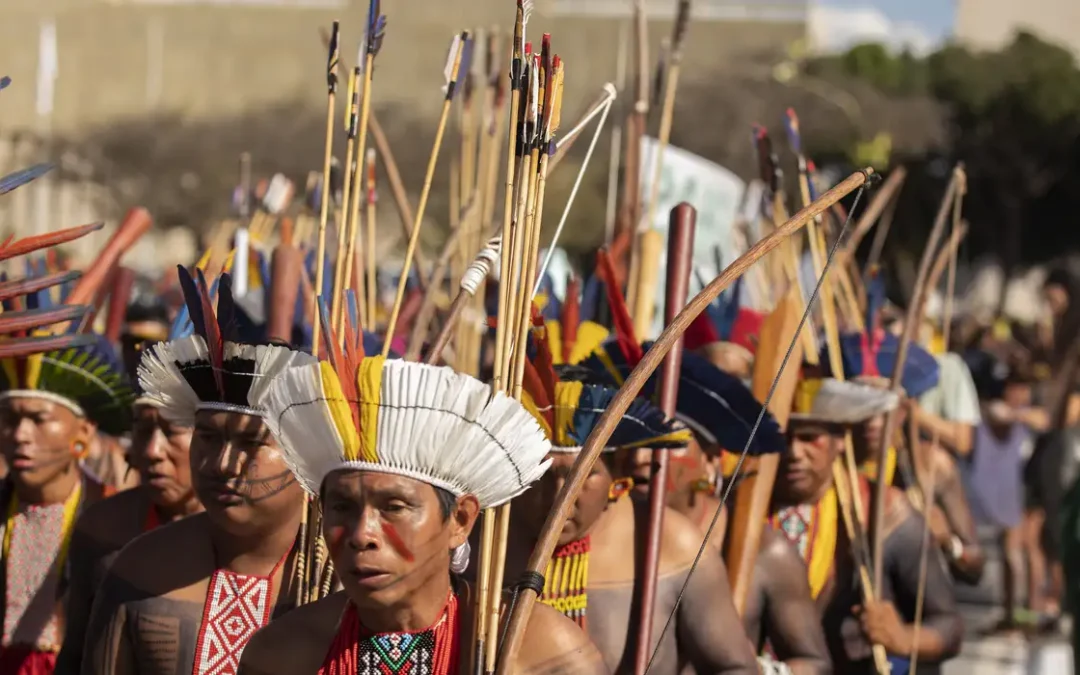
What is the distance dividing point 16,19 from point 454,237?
5139cm

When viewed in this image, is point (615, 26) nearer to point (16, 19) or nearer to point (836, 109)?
point (836, 109)

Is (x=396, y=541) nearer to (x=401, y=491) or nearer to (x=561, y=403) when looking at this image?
(x=401, y=491)

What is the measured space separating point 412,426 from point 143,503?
216 centimetres

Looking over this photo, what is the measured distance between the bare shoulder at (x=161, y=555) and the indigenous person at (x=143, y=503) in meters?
0.58

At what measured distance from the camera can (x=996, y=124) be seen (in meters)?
37.9

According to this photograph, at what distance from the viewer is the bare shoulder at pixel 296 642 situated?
11.5 ft

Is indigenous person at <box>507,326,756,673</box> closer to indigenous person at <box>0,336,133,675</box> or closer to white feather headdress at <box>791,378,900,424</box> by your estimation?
white feather headdress at <box>791,378,900,424</box>

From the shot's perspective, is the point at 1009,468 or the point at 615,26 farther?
the point at 615,26

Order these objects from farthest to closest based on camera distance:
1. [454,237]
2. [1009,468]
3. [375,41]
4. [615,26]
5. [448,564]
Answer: [615,26]
[1009,468]
[454,237]
[375,41]
[448,564]

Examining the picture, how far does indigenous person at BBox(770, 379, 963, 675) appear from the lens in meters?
5.80

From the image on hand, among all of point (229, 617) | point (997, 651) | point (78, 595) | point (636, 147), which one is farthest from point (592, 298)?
point (997, 651)

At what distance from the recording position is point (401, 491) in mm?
3352

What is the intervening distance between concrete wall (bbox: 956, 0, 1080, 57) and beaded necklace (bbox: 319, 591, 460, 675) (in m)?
48.1

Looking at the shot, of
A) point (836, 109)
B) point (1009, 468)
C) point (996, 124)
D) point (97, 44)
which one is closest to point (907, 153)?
point (836, 109)
